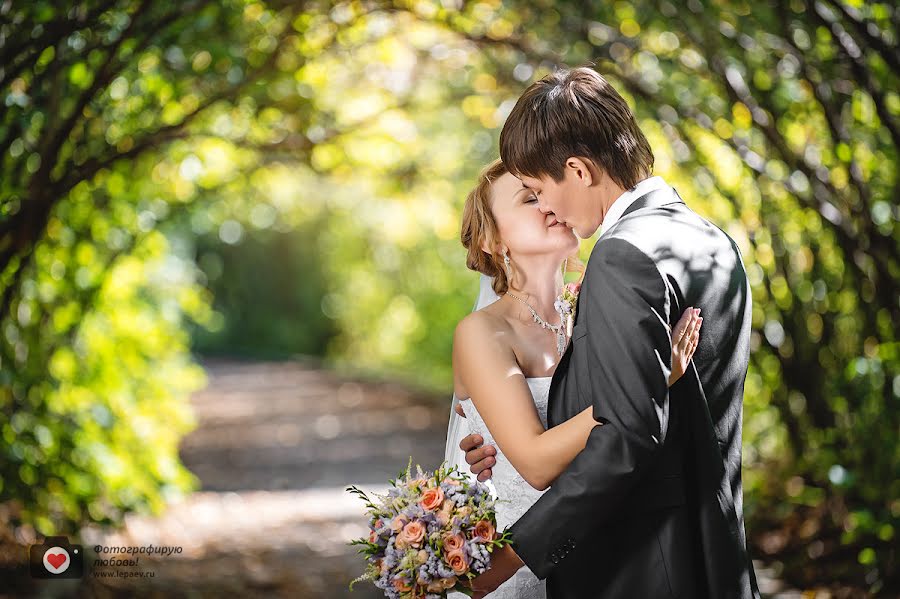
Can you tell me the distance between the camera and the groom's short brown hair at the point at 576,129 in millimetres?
2125

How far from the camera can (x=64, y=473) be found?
5.43 metres

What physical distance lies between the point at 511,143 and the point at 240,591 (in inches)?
166

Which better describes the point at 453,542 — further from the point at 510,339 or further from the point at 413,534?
the point at 510,339

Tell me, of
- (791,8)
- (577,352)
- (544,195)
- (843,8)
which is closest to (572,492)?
(577,352)

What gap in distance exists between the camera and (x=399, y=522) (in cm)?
218

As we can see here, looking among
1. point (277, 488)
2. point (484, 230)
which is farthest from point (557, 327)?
point (277, 488)

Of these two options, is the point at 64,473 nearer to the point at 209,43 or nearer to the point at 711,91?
the point at 209,43

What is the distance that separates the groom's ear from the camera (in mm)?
2145

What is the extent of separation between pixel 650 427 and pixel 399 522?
2.17ft

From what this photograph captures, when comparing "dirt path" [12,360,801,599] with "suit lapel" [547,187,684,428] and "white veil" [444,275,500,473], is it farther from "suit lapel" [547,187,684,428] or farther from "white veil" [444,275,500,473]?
"suit lapel" [547,187,684,428]

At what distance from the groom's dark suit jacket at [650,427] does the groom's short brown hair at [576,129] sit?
11 centimetres

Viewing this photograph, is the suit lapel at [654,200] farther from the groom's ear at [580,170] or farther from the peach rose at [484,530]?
the peach rose at [484,530]

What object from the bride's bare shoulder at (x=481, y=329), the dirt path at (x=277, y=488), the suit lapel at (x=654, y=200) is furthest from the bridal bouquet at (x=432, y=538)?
the dirt path at (x=277, y=488)

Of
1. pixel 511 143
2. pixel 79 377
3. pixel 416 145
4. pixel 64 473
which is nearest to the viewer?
pixel 511 143
